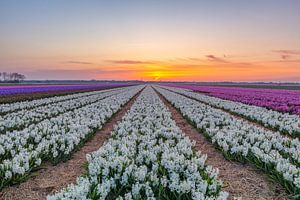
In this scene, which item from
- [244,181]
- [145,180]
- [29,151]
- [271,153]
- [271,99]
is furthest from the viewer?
[271,99]

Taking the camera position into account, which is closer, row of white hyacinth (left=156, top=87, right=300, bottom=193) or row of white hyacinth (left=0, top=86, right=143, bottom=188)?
row of white hyacinth (left=156, top=87, right=300, bottom=193)

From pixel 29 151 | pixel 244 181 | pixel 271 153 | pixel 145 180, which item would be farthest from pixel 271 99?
pixel 145 180

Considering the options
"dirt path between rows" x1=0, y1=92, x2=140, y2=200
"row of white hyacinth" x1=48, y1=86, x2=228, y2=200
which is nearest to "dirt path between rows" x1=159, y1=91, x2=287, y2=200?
"row of white hyacinth" x1=48, y1=86, x2=228, y2=200

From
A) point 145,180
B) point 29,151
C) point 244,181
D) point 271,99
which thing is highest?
point 271,99

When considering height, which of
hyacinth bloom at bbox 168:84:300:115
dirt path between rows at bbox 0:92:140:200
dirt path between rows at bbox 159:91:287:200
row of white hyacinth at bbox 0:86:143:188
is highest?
hyacinth bloom at bbox 168:84:300:115

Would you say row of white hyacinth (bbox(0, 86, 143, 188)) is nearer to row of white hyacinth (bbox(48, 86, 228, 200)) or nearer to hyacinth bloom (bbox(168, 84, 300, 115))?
row of white hyacinth (bbox(48, 86, 228, 200))

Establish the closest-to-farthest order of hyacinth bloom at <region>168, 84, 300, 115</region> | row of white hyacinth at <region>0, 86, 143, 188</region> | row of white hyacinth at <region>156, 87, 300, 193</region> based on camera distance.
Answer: row of white hyacinth at <region>156, 87, 300, 193</region>, row of white hyacinth at <region>0, 86, 143, 188</region>, hyacinth bloom at <region>168, 84, 300, 115</region>

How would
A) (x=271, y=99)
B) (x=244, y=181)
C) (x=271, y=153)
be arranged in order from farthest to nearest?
(x=271, y=99), (x=271, y=153), (x=244, y=181)

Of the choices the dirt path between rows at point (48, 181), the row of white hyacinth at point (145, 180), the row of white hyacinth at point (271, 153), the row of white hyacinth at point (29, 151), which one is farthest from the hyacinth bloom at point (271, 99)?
the dirt path between rows at point (48, 181)

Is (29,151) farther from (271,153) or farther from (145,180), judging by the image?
(271,153)

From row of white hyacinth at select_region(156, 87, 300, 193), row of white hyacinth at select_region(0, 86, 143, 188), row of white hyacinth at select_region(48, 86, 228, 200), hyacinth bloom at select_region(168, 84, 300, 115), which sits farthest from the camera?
hyacinth bloom at select_region(168, 84, 300, 115)

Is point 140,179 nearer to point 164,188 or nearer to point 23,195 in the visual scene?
point 164,188

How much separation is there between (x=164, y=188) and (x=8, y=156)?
4.68 m

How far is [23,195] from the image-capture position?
580cm
